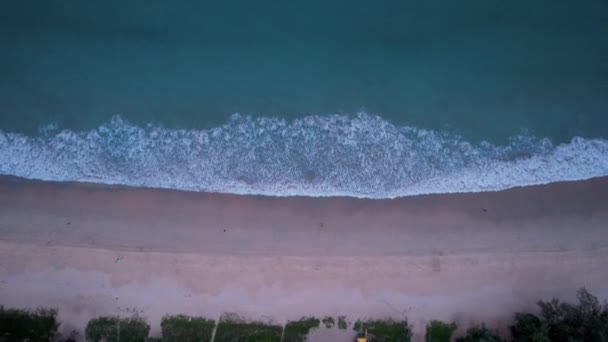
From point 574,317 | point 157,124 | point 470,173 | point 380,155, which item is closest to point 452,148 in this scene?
point 470,173

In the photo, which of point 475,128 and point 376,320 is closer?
point 376,320

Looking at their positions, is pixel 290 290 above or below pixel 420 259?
below

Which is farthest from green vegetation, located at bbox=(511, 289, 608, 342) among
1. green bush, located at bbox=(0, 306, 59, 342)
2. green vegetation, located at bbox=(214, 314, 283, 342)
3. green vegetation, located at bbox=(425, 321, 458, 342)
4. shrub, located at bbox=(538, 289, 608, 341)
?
green bush, located at bbox=(0, 306, 59, 342)

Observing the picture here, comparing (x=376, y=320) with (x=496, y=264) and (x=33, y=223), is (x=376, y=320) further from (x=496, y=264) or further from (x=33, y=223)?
(x=33, y=223)

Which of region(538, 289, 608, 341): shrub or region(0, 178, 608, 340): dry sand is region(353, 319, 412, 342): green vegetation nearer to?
region(0, 178, 608, 340): dry sand

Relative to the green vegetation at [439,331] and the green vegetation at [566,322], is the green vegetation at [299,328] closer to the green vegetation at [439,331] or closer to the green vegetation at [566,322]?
the green vegetation at [439,331]

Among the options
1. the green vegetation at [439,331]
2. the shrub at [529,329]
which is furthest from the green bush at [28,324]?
the shrub at [529,329]

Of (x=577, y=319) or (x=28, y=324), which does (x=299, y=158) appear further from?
(x=28, y=324)

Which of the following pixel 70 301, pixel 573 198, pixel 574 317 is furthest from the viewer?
pixel 573 198
